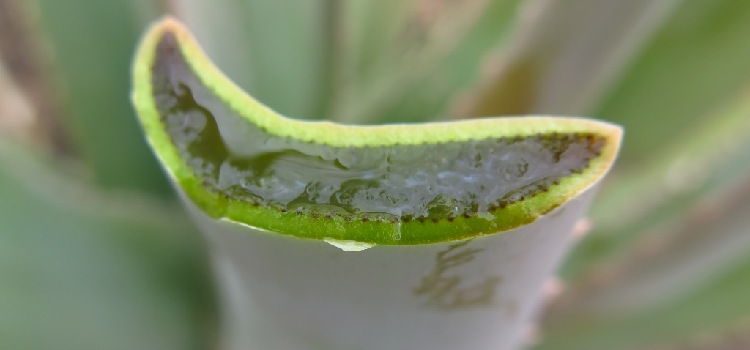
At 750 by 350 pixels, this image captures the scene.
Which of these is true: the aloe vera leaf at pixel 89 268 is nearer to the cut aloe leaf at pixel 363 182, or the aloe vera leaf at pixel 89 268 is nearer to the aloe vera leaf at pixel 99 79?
the aloe vera leaf at pixel 99 79

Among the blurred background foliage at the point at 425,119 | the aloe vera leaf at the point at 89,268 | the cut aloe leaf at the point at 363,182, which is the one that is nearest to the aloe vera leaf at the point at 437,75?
the blurred background foliage at the point at 425,119

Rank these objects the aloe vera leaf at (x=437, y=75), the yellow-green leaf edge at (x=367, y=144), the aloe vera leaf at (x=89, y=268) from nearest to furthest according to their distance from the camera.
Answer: the yellow-green leaf edge at (x=367, y=144) → the aloe vera leaf at (x=89, y=268) → the aloe vera leaf at (x=437, y=75)

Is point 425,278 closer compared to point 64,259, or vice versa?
point 425,278

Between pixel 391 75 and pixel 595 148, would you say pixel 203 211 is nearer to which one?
pixel 595 148

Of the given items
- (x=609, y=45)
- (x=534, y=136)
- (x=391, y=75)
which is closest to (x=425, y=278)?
(x=534, y=136)

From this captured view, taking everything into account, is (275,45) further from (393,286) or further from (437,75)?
(393,286)

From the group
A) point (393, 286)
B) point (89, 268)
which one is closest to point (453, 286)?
point (393, 286)
